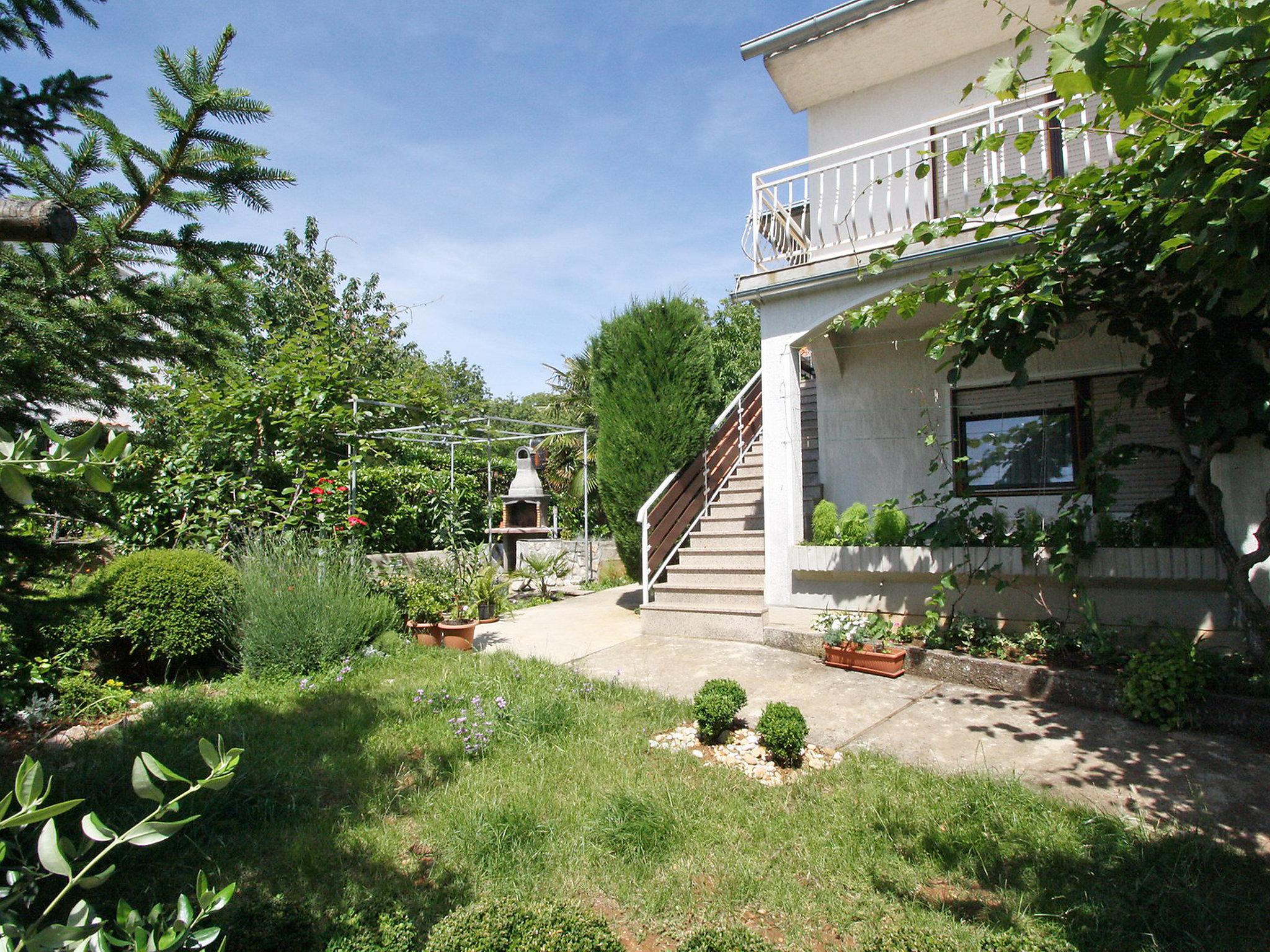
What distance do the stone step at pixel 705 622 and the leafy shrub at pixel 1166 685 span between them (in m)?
3.04

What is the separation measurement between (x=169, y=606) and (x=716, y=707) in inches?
184

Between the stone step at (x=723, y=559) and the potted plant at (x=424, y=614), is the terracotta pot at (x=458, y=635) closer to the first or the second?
the potted plant at (x=424, y=614)

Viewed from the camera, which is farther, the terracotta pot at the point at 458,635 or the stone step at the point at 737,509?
the stone step at the point at 737,509

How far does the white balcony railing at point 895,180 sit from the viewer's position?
651cm

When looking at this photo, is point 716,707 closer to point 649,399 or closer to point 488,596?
point 488,596

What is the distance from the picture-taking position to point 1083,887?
260 cm

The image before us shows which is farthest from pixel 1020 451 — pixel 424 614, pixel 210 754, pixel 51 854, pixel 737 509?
pixel 51 854

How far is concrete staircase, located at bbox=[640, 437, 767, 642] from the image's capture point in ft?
23.0

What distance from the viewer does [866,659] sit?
5695 mm

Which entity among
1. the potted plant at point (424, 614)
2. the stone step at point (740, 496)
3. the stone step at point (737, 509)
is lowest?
the potted plant at point (424, 614)

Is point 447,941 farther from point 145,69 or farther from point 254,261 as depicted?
point 145,69

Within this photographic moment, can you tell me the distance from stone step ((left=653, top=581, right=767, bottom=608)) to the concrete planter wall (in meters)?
0.61

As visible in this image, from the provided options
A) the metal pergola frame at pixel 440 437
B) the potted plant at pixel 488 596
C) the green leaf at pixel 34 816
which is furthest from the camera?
the metal pergola frame at pixel 440 437

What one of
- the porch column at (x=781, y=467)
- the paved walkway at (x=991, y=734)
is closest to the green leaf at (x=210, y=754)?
the paved walkway at (x=991, y=734)
